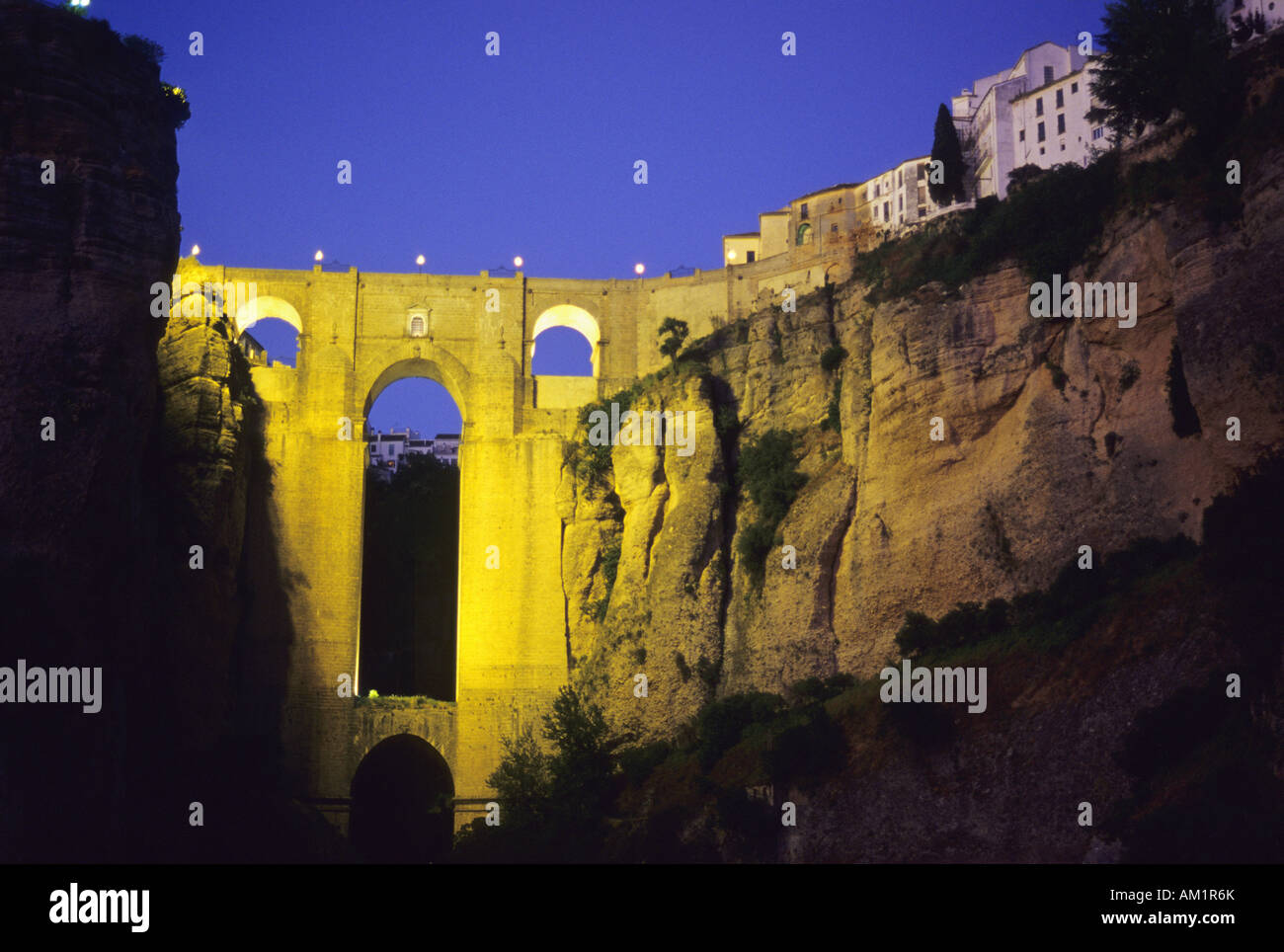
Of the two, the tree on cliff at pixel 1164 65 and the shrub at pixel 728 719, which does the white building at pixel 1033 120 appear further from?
the shrub at pixel 728 719

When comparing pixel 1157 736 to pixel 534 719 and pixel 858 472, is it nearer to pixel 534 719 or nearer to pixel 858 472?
pixel 858 472

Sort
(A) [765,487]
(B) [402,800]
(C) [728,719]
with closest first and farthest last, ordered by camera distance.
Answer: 1. (C) [728,719]
2. (A) [765,487]
3. (B) [402,800]

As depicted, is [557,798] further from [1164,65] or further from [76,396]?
[1164,65]

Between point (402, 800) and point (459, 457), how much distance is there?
1201cm

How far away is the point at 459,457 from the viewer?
1649 inches

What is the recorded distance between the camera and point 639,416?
39875 millimetres

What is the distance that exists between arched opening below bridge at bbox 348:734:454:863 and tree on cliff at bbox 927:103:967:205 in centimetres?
2555

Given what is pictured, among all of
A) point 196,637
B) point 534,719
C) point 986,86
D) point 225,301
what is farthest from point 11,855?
point 986,86

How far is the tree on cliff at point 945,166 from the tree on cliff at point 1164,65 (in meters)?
12.1

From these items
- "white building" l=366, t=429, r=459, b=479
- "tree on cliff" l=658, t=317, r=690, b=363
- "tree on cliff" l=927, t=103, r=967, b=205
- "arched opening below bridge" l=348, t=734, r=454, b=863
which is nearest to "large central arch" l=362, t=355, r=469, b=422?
"tree on cliff" l=658, t=317, r=690, b=363

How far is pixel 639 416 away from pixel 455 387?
6897mm

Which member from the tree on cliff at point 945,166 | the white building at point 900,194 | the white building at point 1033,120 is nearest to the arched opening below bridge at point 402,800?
the tree on cliff at point 945,166

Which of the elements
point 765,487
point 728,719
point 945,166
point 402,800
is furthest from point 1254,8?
point 402,800
